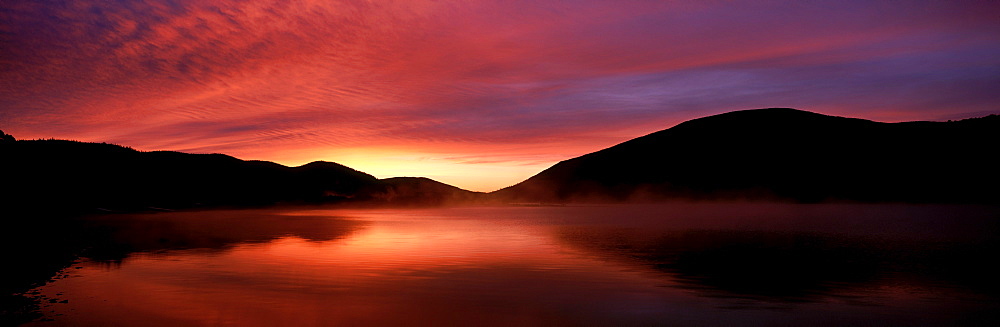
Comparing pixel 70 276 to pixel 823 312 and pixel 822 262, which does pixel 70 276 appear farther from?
pixel 822 262

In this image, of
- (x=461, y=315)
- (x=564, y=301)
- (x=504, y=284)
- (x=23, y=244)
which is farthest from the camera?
(x=23, y=244)

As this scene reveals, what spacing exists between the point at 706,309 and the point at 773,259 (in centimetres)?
1690

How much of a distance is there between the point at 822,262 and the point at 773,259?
2394mm

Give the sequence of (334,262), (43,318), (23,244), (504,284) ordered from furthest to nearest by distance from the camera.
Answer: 1. (23,244)
2. (334,262)
3. (504,284)
4. (43,318)

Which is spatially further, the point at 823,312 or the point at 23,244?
the point at 23,244

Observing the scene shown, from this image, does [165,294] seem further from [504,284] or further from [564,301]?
[564,301]

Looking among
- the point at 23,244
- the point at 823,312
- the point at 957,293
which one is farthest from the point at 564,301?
the point at 23,244

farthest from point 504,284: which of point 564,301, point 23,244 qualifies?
point 23,244

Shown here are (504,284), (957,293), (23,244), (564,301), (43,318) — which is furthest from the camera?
(23,244)

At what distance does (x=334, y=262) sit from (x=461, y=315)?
50.6ft

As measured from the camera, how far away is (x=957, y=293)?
2064 centimetres

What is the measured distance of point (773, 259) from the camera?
3219cm

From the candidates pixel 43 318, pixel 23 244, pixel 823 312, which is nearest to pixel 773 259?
pixel 823 312

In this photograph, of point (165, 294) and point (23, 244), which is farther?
point (23, 244)
